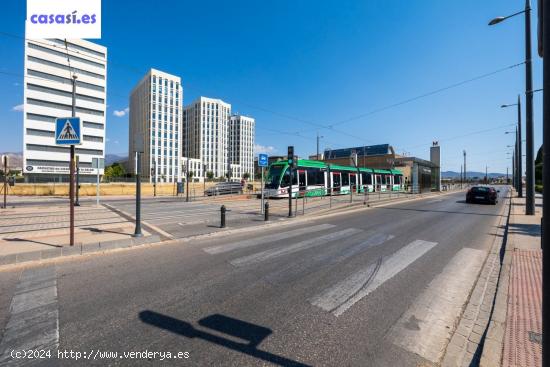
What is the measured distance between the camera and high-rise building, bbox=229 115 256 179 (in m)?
143

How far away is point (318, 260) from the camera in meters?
5.43

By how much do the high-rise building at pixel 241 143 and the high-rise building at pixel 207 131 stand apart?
9.23m

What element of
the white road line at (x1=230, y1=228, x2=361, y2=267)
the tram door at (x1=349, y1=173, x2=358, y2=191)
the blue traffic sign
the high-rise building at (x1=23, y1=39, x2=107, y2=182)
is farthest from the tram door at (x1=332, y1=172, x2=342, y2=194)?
the high-rise building at (x1=23, y1=39, x2=107, y2=182)

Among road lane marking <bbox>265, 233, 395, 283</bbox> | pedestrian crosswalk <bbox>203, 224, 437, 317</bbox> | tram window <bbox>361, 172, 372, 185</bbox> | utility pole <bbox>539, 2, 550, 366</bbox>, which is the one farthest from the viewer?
tram window <bbox>361, 172, 372, 185</bbox>

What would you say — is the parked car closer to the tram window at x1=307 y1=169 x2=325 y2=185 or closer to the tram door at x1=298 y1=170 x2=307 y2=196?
the tram door at x1=298 y1=170 x2=307 y2=196

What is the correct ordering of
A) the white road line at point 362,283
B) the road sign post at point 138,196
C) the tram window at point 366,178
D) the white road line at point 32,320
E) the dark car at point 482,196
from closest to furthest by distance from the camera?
the white road line at point 32,320, the white road line at point 362,283, the road sign post at point 138,196, the dark car at point 482,196, the tram window at point 366,178

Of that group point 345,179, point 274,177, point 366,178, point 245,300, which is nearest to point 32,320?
point 245,300

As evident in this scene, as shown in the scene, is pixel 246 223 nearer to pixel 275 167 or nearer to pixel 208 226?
pixel 208 226

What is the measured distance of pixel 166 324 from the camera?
3.00m

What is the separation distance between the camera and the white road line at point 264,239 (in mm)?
6227

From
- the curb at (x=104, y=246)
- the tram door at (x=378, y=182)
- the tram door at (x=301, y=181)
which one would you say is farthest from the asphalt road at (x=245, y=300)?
the tram door at (x=378, y=182)

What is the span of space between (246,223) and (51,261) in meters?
5.82

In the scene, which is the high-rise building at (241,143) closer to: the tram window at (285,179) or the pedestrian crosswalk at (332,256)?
the tram window at (285,179)

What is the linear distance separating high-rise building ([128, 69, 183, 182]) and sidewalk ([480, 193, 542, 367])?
94.3m
